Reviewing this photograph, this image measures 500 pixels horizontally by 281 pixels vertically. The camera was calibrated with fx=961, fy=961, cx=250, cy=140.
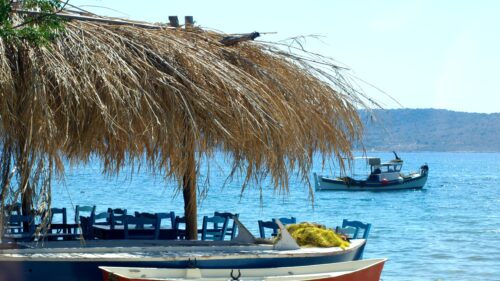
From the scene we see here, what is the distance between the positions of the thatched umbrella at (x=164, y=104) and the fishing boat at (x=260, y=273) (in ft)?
2.65

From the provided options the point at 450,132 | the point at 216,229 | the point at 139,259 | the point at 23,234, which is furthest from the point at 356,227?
the point at 450,132

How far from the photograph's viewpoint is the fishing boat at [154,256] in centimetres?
793

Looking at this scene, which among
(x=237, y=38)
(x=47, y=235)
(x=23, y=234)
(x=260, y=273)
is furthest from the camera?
(x=23, y=234)

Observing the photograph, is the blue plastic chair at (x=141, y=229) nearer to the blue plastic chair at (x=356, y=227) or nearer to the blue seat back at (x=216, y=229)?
the blue seat back at (x=216, y=229)

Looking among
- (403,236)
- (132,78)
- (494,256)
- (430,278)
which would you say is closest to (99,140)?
(132,78)

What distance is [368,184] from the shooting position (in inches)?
2120

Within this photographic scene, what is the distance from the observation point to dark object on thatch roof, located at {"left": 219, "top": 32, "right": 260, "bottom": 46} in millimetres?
9438

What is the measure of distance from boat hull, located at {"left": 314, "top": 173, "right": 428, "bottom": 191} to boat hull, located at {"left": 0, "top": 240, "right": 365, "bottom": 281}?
43.6 metres

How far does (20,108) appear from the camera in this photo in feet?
25.4

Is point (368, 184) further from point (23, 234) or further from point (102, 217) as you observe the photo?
Result: point (23, 234)

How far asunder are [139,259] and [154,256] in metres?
0.17

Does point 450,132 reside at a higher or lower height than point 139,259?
higher

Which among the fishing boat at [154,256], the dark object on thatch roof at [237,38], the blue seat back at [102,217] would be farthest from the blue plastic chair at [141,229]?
the dark object on thatch roof at [237,38]

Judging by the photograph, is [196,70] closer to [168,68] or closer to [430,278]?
[168,68]
